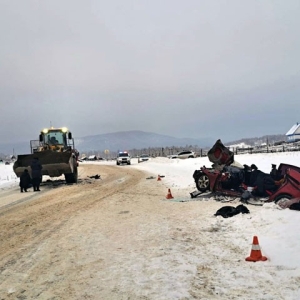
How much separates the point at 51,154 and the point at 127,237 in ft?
40.9

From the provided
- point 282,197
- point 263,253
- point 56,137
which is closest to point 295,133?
point 56,137

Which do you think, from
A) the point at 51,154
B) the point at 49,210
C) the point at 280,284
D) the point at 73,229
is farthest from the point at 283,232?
the point at 51,154

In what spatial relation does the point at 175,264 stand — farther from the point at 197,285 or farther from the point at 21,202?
the point at 21,202

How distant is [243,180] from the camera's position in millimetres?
11961

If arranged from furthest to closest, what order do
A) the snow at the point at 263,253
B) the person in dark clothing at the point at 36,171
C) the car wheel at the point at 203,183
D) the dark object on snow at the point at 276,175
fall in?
1. the person in dark clothing at the point at 36,171
2. the car wheel at the point at 203,183
3. the dark object on snow at the point at 276,175
4. the snow at the point at 263,253

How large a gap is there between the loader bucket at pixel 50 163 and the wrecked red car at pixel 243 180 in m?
8.10

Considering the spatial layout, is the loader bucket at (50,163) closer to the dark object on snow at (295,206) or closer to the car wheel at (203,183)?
the car wheel at (203,183)

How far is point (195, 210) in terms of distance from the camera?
10.4m

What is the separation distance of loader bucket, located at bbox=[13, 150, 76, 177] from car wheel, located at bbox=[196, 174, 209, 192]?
8093mm

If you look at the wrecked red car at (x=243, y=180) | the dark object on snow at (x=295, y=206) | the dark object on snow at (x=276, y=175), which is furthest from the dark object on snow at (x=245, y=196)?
the dark object on snow at (x=295, y=206)

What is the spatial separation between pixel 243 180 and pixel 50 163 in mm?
10772

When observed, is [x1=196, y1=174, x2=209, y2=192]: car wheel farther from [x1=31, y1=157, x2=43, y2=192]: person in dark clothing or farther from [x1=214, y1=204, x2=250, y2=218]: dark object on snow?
[x1=31, y1=157, x2=43, y2=192]: person in dark clothing

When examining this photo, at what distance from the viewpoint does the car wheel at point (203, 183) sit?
13234 millimetres

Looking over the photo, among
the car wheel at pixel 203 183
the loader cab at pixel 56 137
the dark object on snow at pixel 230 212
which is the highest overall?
the loader cab at pixel 56 137
